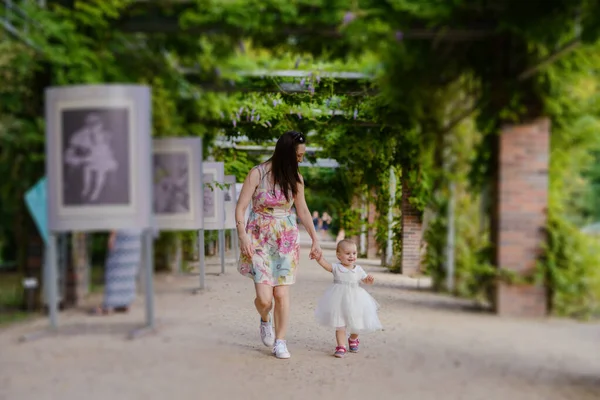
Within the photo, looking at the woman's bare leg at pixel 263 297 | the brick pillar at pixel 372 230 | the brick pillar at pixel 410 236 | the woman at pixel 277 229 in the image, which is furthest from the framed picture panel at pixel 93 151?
the brick pillar at pixel 372 230

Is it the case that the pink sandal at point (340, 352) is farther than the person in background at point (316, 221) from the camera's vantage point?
No

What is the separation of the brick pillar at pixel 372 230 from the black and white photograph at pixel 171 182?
174 centimetres

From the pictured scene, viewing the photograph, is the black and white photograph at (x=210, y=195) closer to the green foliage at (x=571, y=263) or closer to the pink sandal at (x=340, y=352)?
the pink sandal at (x=340, y=352)

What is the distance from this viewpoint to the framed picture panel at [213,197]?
464 centimetres

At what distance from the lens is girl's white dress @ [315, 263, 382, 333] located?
505 centimetres

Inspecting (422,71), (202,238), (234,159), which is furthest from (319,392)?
(422,71)

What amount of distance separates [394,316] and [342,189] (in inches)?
33.6

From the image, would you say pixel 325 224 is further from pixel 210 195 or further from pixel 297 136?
pixel 210 195

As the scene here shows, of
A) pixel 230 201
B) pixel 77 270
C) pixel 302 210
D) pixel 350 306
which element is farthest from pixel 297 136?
pixel 77 270

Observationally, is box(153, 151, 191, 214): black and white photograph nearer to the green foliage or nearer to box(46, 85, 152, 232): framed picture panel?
box(46, 85, 152, 232): framed picture panel

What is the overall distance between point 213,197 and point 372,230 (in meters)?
1.49

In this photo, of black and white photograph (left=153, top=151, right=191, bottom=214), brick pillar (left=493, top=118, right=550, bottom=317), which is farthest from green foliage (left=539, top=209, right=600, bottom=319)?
black and white photograph (left=153, top=151, right=191, bottom=214)

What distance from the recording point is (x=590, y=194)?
13.6 feet

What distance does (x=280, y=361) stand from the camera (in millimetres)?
4922
